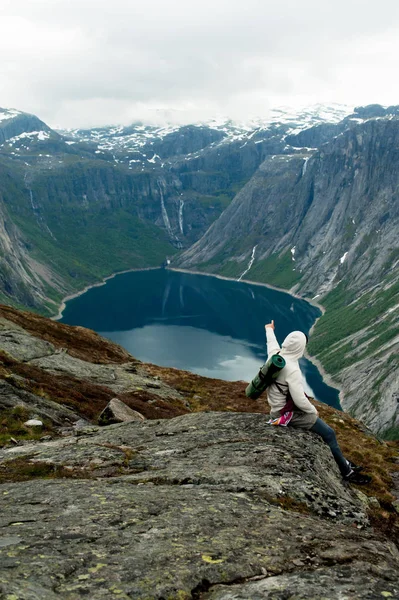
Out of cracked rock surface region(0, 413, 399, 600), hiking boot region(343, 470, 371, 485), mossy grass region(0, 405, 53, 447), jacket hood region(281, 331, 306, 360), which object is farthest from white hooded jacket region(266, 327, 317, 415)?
mossy grass region(0, 405, 53, 447)

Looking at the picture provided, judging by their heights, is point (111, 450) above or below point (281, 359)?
below

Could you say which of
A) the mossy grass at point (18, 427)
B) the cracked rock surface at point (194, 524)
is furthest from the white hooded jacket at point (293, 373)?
the mossy grass at point (18, 427)

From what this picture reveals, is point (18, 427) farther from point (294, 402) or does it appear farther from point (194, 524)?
point (194, 524)

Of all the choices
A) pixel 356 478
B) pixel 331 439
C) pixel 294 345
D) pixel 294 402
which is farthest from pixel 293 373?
pixel 356 478

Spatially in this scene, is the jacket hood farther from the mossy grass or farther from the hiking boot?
the mossy grass

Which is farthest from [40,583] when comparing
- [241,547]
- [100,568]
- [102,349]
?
[102,349]

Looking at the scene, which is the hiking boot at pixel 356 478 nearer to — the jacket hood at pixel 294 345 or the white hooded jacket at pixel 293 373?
the white hooded jacket at pixel 293 373

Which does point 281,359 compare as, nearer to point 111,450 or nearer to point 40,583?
point 111,450
